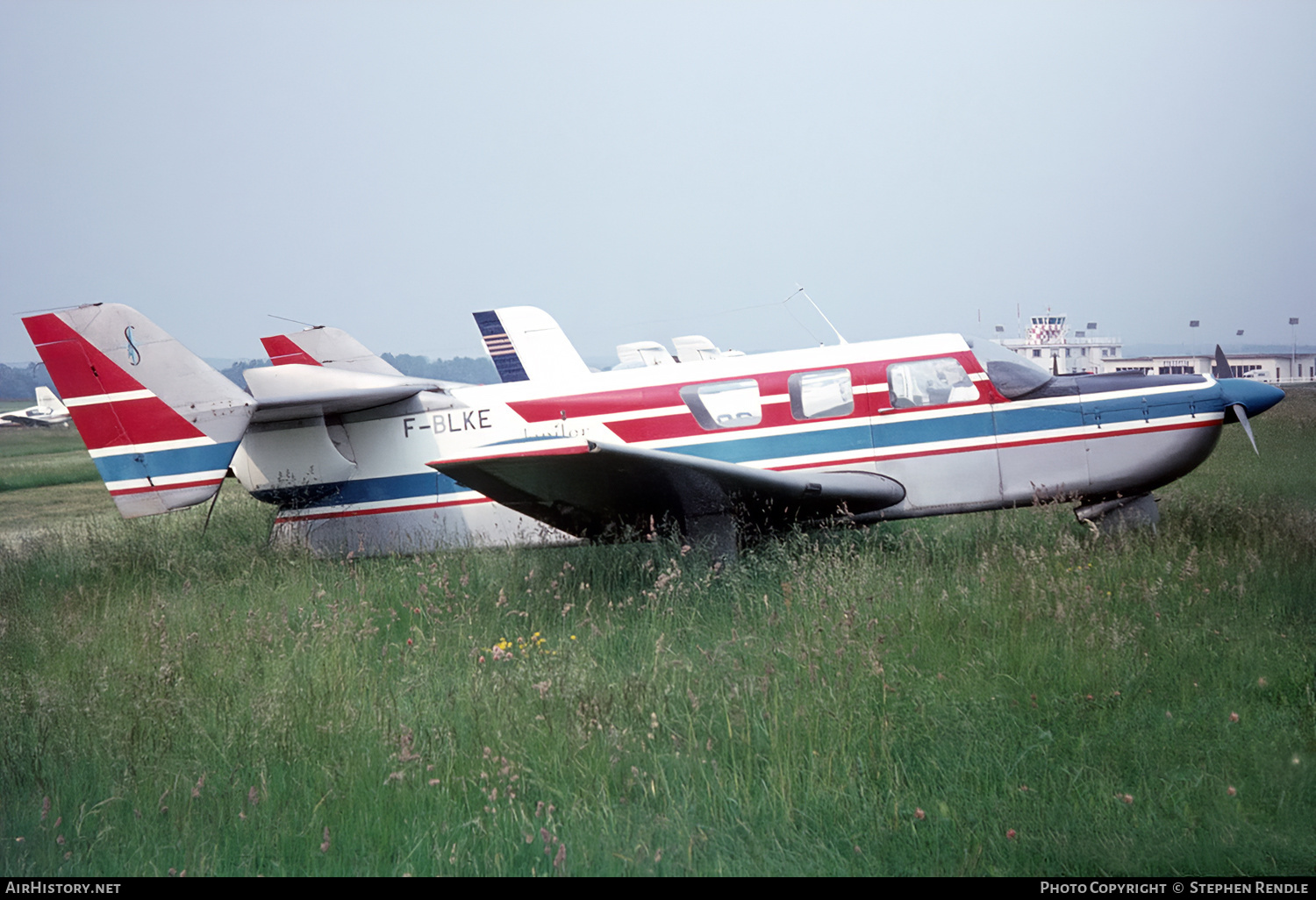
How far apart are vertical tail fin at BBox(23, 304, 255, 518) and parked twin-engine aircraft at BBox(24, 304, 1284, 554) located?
0.02 m

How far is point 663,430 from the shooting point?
22.7 ft

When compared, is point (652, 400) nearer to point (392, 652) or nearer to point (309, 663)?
point (392, 652)

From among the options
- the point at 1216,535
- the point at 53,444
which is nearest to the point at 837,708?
the point at 1216,535

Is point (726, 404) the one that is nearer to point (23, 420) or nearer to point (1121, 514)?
point (1121, 514)

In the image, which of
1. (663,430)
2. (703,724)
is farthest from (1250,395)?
(703,724)

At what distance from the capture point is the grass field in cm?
296

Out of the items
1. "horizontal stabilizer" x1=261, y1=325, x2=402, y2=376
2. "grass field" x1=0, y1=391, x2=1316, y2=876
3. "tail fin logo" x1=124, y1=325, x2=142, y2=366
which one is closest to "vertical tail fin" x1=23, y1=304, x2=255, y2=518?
"tail fin logo" x1=124, y1=325, x2=142, y2=366

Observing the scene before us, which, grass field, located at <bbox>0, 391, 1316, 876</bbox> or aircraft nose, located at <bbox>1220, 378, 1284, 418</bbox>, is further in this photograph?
aircraft nose, located at <bbox>1220, 378, 1284, 418</bbox>

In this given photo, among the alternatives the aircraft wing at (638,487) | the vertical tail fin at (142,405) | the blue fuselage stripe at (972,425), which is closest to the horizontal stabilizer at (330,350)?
the vertical tail fin at (142,405)

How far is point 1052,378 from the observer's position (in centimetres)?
682

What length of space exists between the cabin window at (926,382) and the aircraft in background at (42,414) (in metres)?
53.8

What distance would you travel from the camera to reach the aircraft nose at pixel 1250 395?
21.8 feet

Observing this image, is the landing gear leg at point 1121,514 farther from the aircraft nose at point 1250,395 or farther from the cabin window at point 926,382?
the cabin window at point 926,382

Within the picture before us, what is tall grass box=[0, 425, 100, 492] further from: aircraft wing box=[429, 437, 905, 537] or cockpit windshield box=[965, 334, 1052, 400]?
cockpit windshield box=[965, 334, 1052, 400]
